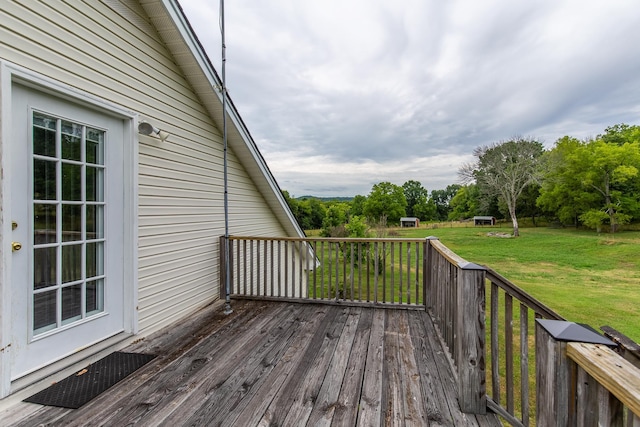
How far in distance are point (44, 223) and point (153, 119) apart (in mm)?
1451

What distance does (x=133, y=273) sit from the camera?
2646mm

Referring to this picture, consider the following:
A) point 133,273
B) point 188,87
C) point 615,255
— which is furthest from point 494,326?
point 615,255

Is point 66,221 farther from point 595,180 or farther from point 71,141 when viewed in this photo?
point 595,180

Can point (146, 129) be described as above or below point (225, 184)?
above

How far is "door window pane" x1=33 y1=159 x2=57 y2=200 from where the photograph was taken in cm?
195

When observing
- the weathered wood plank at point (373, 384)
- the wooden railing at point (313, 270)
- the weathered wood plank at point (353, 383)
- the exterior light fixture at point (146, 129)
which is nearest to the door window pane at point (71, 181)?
the exterior light fixture at point (146, 129)

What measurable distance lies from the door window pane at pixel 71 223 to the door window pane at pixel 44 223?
0.22 ft

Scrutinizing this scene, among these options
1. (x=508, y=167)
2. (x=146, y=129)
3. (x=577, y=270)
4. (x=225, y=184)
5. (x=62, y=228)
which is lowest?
(x=577, y=270)

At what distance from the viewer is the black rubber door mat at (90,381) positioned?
1.79m

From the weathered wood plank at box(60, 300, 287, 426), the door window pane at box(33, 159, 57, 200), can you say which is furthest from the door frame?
the weathered wood plank at box(60, 300, 287, 426)

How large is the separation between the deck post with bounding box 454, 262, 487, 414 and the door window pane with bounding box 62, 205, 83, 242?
2.92 m

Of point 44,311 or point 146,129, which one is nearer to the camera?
point 44,311

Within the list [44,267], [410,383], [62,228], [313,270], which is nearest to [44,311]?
[44,267]

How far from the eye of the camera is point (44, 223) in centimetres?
199
